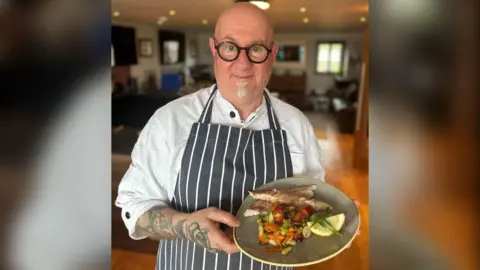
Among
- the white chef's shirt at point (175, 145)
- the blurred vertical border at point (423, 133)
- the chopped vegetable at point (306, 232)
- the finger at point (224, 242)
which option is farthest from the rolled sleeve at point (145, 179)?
the blurred vertical border at point (423, 133)

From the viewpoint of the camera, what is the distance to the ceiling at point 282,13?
68cm

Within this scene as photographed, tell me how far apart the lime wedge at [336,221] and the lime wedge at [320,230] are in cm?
1

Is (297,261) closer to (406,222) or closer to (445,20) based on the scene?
(406,222)

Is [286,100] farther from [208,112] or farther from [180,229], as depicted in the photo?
[180,229]

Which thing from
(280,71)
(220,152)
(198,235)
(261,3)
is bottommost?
(198,235)

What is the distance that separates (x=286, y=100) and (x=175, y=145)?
19cm

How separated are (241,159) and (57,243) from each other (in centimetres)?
41

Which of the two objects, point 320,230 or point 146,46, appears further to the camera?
point 146,46

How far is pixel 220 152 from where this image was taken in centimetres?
66

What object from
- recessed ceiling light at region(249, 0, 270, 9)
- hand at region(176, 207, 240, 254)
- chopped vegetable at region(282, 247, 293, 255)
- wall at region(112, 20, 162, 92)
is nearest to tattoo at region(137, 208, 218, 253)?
hand at region(176, 207, 240, 254)

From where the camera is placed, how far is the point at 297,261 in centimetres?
58

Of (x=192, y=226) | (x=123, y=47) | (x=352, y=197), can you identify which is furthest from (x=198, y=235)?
(x=123, y=47)

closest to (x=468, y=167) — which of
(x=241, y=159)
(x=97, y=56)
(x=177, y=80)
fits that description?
(x=241, y=159)

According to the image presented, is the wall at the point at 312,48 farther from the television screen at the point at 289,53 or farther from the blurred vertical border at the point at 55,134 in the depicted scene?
the blurred vertical border at the point at 55,134
